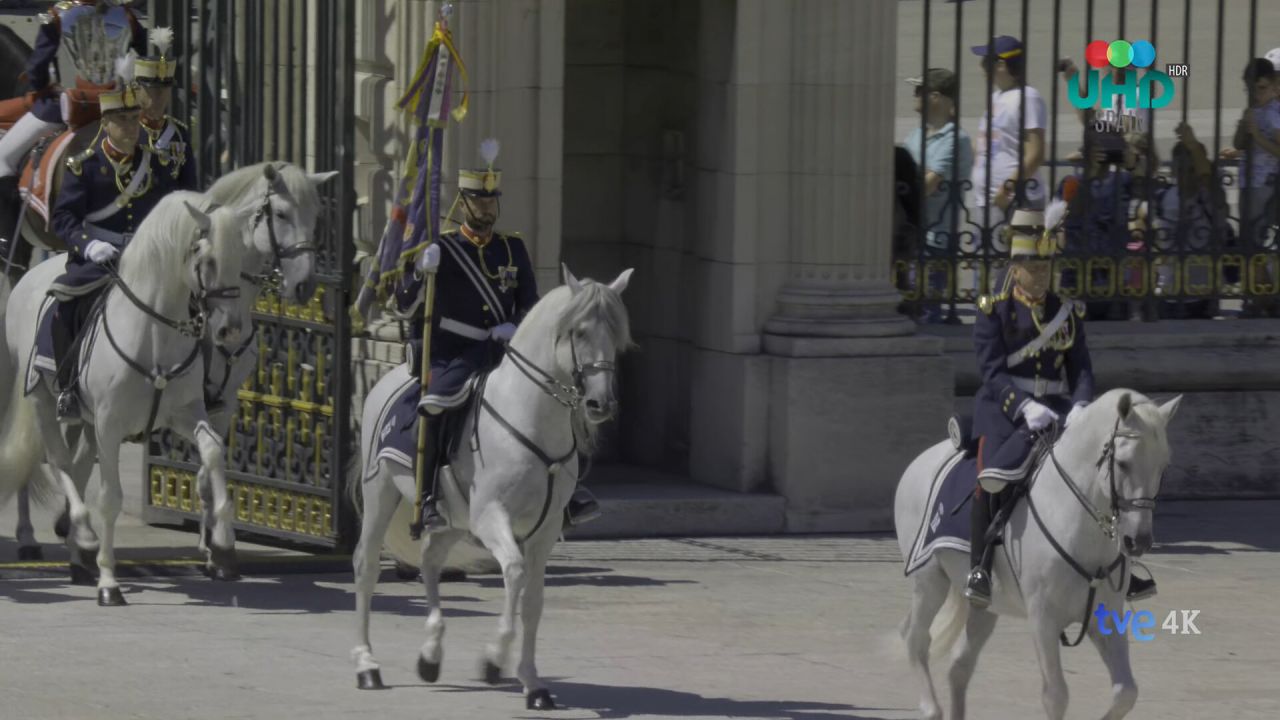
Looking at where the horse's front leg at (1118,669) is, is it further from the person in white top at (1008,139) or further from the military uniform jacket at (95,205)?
the person in white top at (1008,139)

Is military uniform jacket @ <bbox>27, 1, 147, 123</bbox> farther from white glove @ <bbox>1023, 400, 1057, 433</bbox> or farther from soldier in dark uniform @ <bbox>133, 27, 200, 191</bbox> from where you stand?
white glove @ <bbox>1023, 400, 1057, 433</bbox>

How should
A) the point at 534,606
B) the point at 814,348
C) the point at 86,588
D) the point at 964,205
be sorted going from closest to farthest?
the point at 534,606 < the point at 86,588 < the point at 814,348 < the point at 964,205

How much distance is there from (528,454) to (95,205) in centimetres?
399

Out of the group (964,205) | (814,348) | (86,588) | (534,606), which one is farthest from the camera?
(964,205)

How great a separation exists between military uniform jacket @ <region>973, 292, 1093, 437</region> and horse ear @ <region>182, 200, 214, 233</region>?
13.2 ft

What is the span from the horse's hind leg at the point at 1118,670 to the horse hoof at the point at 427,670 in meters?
2.73

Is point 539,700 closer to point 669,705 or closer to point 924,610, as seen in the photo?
point 669,705

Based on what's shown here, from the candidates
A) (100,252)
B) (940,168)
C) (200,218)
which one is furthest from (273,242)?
(940,168)

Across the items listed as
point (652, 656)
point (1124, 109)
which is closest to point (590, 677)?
point (652, 656)

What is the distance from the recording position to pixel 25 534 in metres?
14.1

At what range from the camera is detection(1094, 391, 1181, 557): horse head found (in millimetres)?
9352

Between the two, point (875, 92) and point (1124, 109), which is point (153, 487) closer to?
Result: point (875, 92)

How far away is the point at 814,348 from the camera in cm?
1491

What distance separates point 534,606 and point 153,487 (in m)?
5.02
